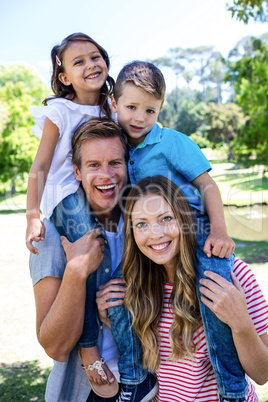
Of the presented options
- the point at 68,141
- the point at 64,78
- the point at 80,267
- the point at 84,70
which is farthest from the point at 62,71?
the point at 80,267

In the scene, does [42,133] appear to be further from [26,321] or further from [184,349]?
[26,321]

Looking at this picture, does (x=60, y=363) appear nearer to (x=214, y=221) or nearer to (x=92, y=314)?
(x=92, y=314)

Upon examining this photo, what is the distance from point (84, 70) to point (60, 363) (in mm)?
2114

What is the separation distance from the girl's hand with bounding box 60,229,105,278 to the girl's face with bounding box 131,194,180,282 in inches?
11.1

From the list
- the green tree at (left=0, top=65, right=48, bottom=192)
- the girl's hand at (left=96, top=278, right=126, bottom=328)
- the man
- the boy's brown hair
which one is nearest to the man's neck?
the man

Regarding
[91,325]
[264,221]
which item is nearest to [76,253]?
[91,325]

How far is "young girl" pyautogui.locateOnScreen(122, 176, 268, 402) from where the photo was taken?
219cm

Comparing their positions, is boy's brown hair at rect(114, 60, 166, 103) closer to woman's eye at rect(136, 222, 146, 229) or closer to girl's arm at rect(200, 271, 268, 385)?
woman's eye at rect(136, 222, 146, 229)

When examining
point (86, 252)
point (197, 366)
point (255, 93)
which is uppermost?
point (255, 93)

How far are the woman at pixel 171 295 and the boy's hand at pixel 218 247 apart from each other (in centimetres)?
10

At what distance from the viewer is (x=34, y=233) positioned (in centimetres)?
247

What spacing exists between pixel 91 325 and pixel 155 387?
54cm

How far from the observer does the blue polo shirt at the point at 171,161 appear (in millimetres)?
2576

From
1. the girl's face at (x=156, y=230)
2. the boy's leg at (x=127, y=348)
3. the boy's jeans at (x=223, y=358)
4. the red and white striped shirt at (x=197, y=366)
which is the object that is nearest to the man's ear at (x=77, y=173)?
the girl's face at (x=156, y=230)
